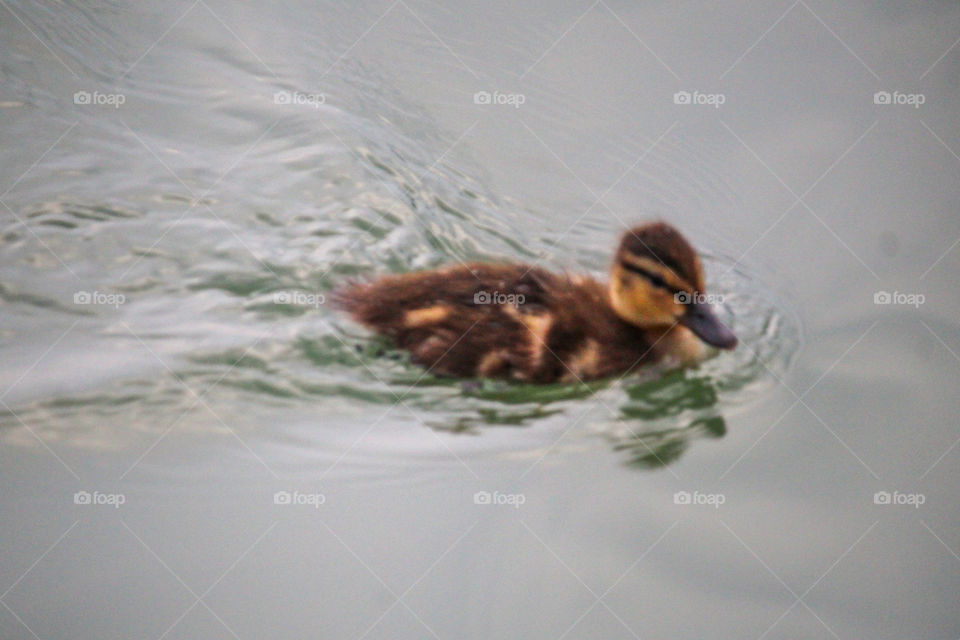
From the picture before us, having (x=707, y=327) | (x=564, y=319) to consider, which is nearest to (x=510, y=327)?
(x=564, y=319)

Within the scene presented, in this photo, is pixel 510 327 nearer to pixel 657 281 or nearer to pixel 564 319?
pixel 564 319

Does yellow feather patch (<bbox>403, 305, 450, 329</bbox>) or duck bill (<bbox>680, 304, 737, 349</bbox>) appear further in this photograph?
yellow feather patch (<bbox>403, 305, 450, 329</bbox>)

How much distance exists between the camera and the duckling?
127 inches

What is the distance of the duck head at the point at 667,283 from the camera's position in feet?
10.5

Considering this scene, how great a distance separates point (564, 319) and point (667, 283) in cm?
31

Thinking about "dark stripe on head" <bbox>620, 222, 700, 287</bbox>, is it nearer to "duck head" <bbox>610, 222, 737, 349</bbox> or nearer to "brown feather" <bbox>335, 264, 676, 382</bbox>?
"duck head" <bbox>610, 222, 737, 349</bbox>

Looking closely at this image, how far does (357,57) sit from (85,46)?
3.57 ft

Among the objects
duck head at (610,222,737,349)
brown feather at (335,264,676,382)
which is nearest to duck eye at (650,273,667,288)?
duck head at (610,222,737,349)

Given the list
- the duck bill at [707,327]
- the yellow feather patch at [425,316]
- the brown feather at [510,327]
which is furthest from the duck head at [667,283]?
the yellow feather patch at [425,316]

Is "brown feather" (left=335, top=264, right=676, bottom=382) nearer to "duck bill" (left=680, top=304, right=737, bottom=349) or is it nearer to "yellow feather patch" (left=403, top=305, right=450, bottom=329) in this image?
"yellow feather patch" (left=403, top=305, right=450, bottom=329)

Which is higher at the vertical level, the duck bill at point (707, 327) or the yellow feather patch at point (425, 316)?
the yellow feather patch at point (425, 316)

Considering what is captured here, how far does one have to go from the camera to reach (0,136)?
4.20 meters

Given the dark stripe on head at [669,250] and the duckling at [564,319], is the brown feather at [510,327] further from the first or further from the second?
the dark stripe on head at [669,250]

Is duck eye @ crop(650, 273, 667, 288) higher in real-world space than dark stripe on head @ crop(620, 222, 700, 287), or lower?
lower
